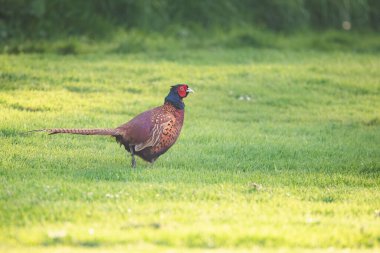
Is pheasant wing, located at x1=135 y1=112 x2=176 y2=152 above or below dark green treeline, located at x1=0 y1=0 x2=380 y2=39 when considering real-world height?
below

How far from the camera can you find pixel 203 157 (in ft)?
31.8

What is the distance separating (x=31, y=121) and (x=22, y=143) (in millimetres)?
1046

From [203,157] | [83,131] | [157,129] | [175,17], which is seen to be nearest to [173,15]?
[175,17]

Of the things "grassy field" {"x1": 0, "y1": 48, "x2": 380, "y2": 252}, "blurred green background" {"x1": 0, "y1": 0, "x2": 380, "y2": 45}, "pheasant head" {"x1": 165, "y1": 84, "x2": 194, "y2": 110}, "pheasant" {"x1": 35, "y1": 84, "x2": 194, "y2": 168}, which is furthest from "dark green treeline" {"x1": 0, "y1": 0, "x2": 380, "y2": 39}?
"pheasant" {"x1": 35, "y1": 84, "x2": 194, "y2": 168}

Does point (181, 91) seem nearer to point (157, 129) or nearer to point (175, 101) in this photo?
point (175, 101)

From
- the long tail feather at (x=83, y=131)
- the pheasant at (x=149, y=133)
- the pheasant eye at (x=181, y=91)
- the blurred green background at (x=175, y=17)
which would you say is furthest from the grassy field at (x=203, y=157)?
the blurred green background at (x=175, y=17)

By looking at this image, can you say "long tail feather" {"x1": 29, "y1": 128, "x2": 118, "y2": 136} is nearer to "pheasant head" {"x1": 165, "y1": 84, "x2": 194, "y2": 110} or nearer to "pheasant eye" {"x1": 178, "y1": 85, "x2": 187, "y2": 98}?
"pheasant head" {"x1": 165, "y1": 84, "x2": 194, "y2": 110}

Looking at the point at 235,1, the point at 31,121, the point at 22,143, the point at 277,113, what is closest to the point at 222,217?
the point at 22,143

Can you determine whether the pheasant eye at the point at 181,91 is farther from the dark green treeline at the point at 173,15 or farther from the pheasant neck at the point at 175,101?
the dark green treeline at the point at 173,15

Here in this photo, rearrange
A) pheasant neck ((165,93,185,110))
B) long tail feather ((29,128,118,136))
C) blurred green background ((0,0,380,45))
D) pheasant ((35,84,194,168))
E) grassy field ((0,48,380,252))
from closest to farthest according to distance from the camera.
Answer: grassy field ((0,48,380,252)) → long tail feather ((29,128,118,136)) → pheasant ((35,84,194,168)) → pheasant neck ((165,93,185,110)) → blurred green background ((0,0,380,45))

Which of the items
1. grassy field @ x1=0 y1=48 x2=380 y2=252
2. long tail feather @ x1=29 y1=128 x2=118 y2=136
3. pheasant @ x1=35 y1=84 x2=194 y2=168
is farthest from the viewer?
pheasant @ x1=35 y1=84 x2=194 y2=168

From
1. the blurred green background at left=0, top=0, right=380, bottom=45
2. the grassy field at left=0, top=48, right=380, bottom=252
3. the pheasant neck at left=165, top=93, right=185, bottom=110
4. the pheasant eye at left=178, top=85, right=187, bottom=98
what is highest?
the blurred green background at left=0, top=0, right=380, bottom=45

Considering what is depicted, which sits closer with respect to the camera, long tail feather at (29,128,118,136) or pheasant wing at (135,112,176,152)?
long tail feather at (29,128,118,136)

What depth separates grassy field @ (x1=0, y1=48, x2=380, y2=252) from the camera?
20.7 ft
